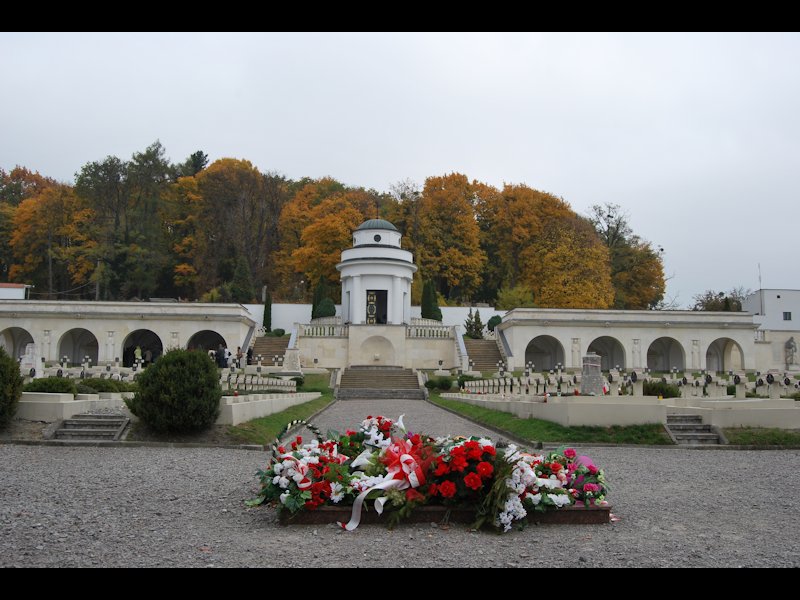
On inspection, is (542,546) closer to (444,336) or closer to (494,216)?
(444,336)

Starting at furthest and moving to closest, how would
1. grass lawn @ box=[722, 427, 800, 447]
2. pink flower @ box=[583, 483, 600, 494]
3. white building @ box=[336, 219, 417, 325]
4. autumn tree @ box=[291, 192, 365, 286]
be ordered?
autumn tree @ box=[291, 192, 365, 286] < white building @ box=[336, 219, 417, 325] < grass lawn @ box=[722, 427, 800, 447] < pink flower @ box=[583, 483, 600, 494]

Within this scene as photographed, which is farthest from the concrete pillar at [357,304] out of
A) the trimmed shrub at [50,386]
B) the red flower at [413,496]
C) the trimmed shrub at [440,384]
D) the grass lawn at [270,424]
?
the red flower at [413,496]

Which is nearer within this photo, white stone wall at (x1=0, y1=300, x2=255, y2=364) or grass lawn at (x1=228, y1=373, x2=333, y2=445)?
grass lawn at (x1=228, y1=373, x2=333, y2=445)

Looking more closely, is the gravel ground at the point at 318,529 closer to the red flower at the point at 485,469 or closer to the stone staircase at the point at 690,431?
the red flower at the point at 485,469

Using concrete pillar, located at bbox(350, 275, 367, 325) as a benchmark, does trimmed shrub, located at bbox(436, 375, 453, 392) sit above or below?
below

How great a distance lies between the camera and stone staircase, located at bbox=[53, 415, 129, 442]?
15211 mm

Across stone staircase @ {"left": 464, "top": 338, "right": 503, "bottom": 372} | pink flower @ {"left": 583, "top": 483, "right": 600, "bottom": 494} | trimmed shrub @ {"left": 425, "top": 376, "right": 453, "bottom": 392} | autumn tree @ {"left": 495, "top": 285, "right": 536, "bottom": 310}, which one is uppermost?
autumn tree @ {"left": 495, "top": 285, "right": 536, "bottom": 310}

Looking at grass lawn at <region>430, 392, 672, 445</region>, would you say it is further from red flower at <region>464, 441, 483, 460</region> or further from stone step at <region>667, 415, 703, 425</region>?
red flower at <region>464, 441, 483, 460</region>

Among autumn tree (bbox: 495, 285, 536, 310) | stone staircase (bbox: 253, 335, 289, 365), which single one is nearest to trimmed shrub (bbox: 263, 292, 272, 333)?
stone staircase (bbox: 253, 335, 289, 365)

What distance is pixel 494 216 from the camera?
205ft

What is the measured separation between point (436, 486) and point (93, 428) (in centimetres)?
1012

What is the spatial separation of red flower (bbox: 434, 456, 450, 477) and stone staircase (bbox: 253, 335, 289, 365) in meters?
38.4

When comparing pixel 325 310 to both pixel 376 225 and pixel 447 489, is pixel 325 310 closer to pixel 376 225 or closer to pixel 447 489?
pixel 376 225
